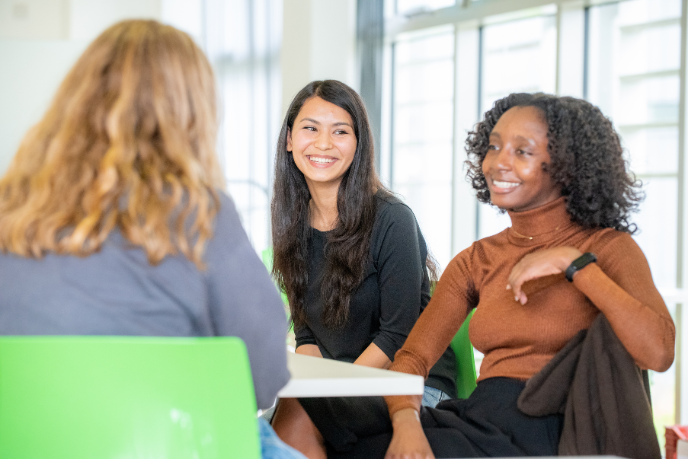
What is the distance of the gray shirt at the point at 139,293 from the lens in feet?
3.14

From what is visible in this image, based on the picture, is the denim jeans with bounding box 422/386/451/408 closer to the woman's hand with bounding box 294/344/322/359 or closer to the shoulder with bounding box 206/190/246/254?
the woman's hand with bounding box 294/344/322/359

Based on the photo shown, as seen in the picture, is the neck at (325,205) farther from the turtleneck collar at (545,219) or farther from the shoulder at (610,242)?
the shoulder at (610,242)

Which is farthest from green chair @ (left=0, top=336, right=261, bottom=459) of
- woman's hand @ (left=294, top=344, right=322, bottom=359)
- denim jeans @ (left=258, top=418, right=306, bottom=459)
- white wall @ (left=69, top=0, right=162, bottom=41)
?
white wall @ (left=69, top=0, right=162, bottom=41)

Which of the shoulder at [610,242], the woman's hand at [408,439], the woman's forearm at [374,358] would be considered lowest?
the woman's hand at [408,439]

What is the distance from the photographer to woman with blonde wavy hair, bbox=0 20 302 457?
0.96m

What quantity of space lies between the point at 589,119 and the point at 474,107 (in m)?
2.45

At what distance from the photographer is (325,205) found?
7.17 feet

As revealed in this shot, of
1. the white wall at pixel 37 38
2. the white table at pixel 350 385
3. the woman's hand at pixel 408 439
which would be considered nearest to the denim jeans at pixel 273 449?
the white table at pixel 350 385

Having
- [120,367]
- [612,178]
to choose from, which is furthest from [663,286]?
[120,367]

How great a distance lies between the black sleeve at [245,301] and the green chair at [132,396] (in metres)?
0.20

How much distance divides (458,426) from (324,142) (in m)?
0.95

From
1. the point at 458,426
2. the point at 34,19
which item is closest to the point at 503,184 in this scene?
the point at 458,426

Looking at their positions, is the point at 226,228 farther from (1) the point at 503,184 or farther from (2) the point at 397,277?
(2) the point at 397,277

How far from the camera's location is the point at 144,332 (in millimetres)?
979
